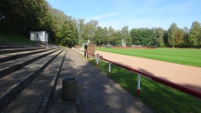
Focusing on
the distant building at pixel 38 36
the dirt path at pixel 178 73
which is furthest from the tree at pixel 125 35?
the dirt path at pixel 178 73

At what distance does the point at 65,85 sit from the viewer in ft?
18.6

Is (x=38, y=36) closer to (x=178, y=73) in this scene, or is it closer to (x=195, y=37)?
(x=178, y=73)

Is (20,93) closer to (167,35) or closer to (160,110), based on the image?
(160,110)

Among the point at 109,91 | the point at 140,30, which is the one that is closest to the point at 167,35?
the point at 140,30

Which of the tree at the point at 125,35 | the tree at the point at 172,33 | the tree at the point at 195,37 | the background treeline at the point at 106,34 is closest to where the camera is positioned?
the background treeline at the point at 106,34

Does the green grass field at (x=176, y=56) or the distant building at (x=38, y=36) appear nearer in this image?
the green grass field at (x=176, y=56)

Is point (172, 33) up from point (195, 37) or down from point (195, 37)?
up

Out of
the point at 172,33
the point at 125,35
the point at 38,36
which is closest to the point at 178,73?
the point at 38,36

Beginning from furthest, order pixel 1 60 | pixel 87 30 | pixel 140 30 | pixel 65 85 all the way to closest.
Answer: pixel 140 30 < pixel 87 30 < pixel 1 60 < pixel 65 85

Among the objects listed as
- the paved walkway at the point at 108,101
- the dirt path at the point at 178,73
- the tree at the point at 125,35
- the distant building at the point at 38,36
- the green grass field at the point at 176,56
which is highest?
the tree at the point at 125,35

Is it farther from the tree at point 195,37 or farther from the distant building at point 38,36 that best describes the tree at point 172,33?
the distant building at point 38,36

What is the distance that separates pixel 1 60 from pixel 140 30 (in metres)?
135

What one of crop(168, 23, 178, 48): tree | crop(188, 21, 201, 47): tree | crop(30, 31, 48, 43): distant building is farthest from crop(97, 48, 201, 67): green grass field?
crop(168, 23, 178, 48): tree

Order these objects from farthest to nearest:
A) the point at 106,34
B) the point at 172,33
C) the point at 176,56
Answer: the point at 106,34
the point at 172,33
the point at 176,56
